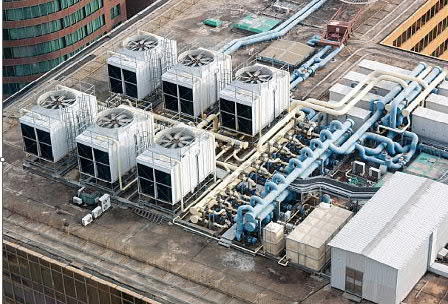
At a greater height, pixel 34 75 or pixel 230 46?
pixel 230 46

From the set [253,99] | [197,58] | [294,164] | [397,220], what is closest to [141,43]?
[197,58]

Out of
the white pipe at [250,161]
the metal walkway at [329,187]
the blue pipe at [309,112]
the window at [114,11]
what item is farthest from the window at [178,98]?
the window at [114,11]

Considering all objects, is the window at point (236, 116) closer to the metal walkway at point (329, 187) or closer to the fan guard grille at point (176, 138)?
the fan guard grille at point (176, 138)

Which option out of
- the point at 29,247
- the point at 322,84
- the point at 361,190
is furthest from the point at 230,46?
A: the point at 29,247

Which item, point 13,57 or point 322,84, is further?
point 13,57

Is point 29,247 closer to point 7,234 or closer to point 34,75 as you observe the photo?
point 7,234

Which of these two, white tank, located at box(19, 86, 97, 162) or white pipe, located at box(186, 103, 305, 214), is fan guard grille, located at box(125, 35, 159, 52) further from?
white pipe, located at box(186, 103, 305, 214)

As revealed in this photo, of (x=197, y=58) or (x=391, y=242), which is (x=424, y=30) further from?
(x=391, y=242)
